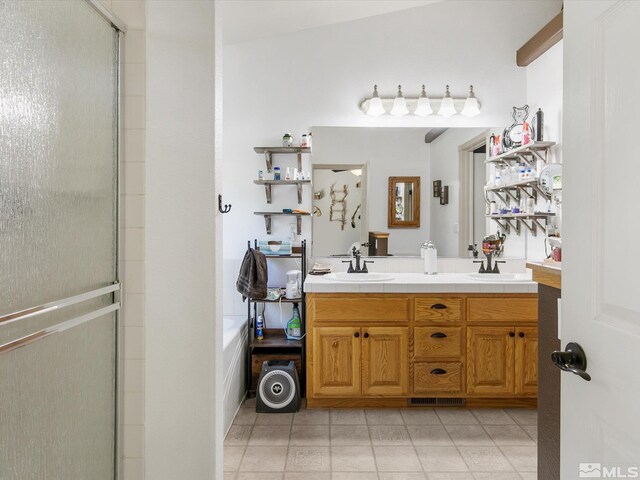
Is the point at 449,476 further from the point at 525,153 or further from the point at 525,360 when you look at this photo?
the point at 525,153

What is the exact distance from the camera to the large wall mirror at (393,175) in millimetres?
3289

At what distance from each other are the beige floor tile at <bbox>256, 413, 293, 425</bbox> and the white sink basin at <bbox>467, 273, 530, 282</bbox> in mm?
1491

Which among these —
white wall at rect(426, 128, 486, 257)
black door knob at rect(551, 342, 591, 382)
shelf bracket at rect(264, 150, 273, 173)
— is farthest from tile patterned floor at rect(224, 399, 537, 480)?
shelf bracket at rect(264, 150, 273, 173)

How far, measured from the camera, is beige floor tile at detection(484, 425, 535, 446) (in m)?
2.40

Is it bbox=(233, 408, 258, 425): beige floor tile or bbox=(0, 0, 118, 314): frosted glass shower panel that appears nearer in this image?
bbox=(0, 0, 118, 314): frosted glass shower panel

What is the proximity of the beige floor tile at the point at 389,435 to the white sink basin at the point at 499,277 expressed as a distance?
1092 millimetres

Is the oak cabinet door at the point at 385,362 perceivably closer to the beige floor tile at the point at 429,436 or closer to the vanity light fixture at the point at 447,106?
the beige floor tile at the point at 429,436

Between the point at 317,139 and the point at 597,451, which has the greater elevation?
the point at 317,139

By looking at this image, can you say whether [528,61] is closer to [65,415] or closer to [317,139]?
[317,139]

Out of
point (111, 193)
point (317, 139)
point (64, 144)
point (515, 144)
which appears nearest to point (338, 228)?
point (317, 139)

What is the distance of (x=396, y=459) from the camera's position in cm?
222

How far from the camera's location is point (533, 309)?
2.77 metres

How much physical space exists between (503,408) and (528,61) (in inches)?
94.4

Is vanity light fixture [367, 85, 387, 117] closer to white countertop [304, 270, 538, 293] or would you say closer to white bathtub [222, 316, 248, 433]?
white countertop [304, 270, 538, 293]
